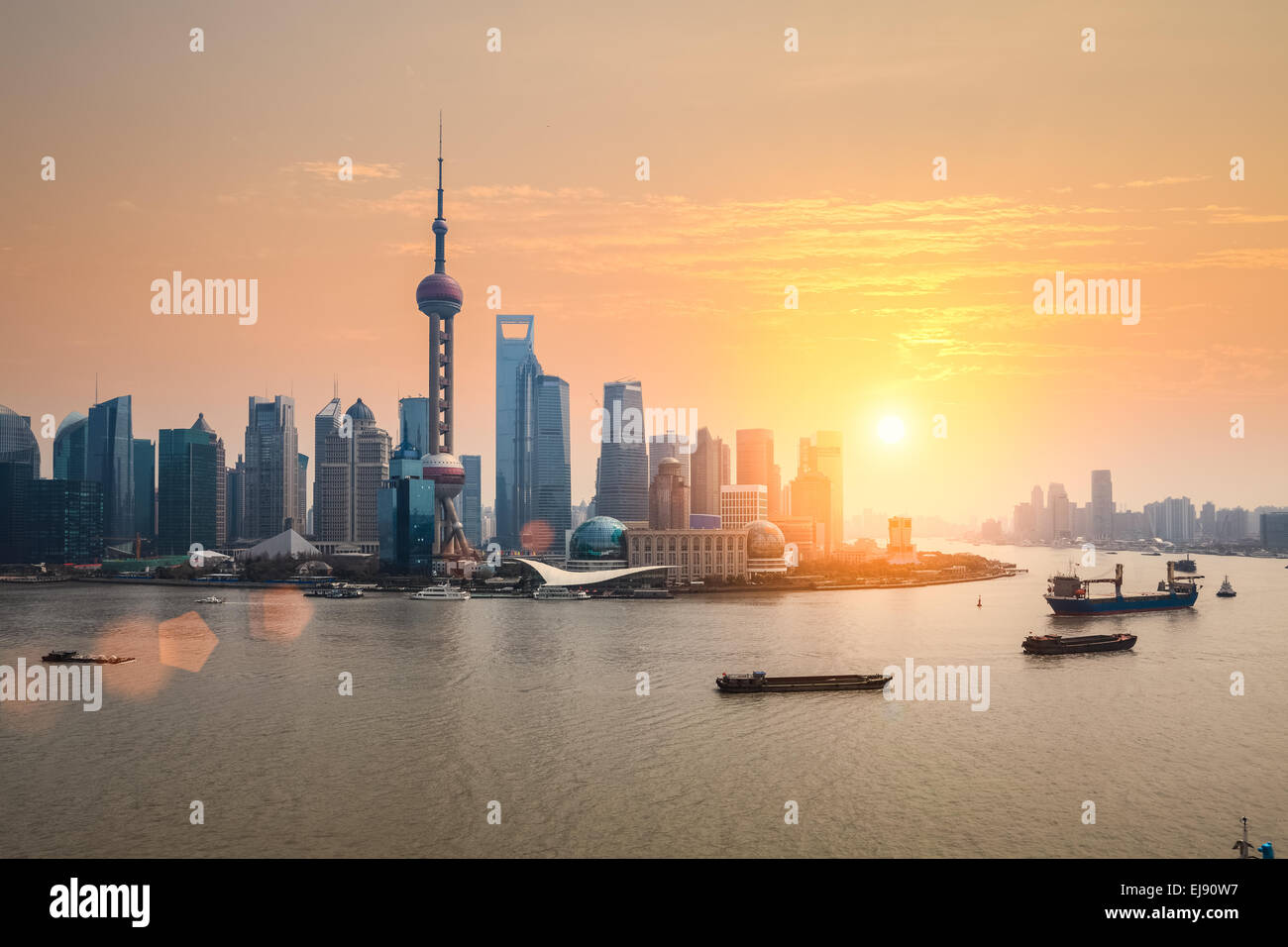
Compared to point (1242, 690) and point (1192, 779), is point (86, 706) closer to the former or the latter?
point (1192, 779)

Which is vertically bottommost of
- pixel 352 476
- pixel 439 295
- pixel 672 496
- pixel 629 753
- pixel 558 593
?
pixel 558 593

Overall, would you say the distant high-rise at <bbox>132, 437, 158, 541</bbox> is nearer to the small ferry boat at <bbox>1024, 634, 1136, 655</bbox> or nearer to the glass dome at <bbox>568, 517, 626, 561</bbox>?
the glass dome at <bbox>568, 517, 626, 561</bbox>

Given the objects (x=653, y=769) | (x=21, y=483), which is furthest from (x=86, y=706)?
(x=21, y=483)

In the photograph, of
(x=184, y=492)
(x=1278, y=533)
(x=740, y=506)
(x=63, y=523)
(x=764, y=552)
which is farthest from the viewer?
(x=1278, y=533)

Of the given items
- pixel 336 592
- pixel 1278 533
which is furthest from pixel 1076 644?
pixel 1278 533

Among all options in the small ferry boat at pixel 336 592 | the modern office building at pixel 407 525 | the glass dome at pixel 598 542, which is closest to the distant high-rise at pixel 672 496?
the glass dome at pixel 598 542

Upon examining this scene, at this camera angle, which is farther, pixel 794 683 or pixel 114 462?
pixel 114 462

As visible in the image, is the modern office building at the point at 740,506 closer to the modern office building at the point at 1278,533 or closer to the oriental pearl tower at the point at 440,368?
the oriental pearl tower at the point at 440,368

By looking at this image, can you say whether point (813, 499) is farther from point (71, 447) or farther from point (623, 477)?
point (71, 447)
